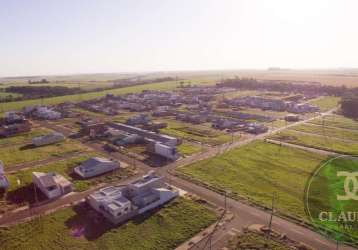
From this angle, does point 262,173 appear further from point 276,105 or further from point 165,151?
point 276,105

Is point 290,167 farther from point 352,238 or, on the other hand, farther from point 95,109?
point 95,109

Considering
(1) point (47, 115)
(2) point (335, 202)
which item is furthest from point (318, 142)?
(1) point (47, 115)

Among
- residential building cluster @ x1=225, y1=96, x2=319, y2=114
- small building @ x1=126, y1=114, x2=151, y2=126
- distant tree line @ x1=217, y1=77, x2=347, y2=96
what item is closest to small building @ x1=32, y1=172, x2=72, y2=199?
small building @ x1=126, y1=114, x2=151, y2=126

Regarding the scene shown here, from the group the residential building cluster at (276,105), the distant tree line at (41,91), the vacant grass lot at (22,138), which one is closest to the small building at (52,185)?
the vacant grass lot at (22,138)

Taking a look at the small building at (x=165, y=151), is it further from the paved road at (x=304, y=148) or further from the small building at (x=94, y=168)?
the paved road at (x=304, y=148)

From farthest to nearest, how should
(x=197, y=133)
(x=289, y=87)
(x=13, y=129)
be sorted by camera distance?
(x=289, y=87), (x=13, y=129), (x=197, y=133)

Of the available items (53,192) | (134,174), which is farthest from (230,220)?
(53,192)
